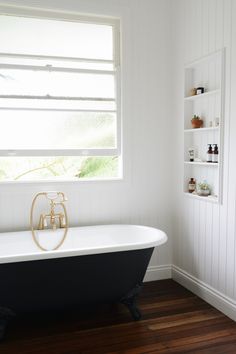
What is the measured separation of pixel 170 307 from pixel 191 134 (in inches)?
61.9

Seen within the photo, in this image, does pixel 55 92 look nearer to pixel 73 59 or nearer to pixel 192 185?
pixel 73 59

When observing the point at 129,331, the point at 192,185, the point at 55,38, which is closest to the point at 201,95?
the point at 192,185

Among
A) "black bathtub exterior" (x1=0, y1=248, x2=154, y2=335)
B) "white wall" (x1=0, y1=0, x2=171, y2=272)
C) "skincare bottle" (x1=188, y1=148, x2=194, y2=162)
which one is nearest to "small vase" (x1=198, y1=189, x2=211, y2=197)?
"skincare bottle" (x1=188, y1=148, x2=194, y2=162)

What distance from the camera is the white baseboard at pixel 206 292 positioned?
2.80 m

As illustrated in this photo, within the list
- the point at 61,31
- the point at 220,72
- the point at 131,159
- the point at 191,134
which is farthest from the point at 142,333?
the point at 61,31

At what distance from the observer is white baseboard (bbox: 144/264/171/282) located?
3613 millimetres

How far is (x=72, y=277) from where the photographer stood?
2.51 meters

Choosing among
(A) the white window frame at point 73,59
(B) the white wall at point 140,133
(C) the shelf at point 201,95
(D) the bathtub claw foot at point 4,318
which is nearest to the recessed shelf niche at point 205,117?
(C) the shelf at point 201,95

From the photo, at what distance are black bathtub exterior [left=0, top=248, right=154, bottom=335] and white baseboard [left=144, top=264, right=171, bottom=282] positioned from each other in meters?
0.84

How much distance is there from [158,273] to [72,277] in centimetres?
138

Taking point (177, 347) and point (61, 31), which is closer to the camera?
point (177, 347)

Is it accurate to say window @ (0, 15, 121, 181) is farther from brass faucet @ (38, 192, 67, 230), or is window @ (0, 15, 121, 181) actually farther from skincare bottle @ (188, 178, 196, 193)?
skincare bottle @ (188, 178, 196, 193)

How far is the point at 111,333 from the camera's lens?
259cm

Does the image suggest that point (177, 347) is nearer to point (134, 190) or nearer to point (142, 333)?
point (142, 333)
